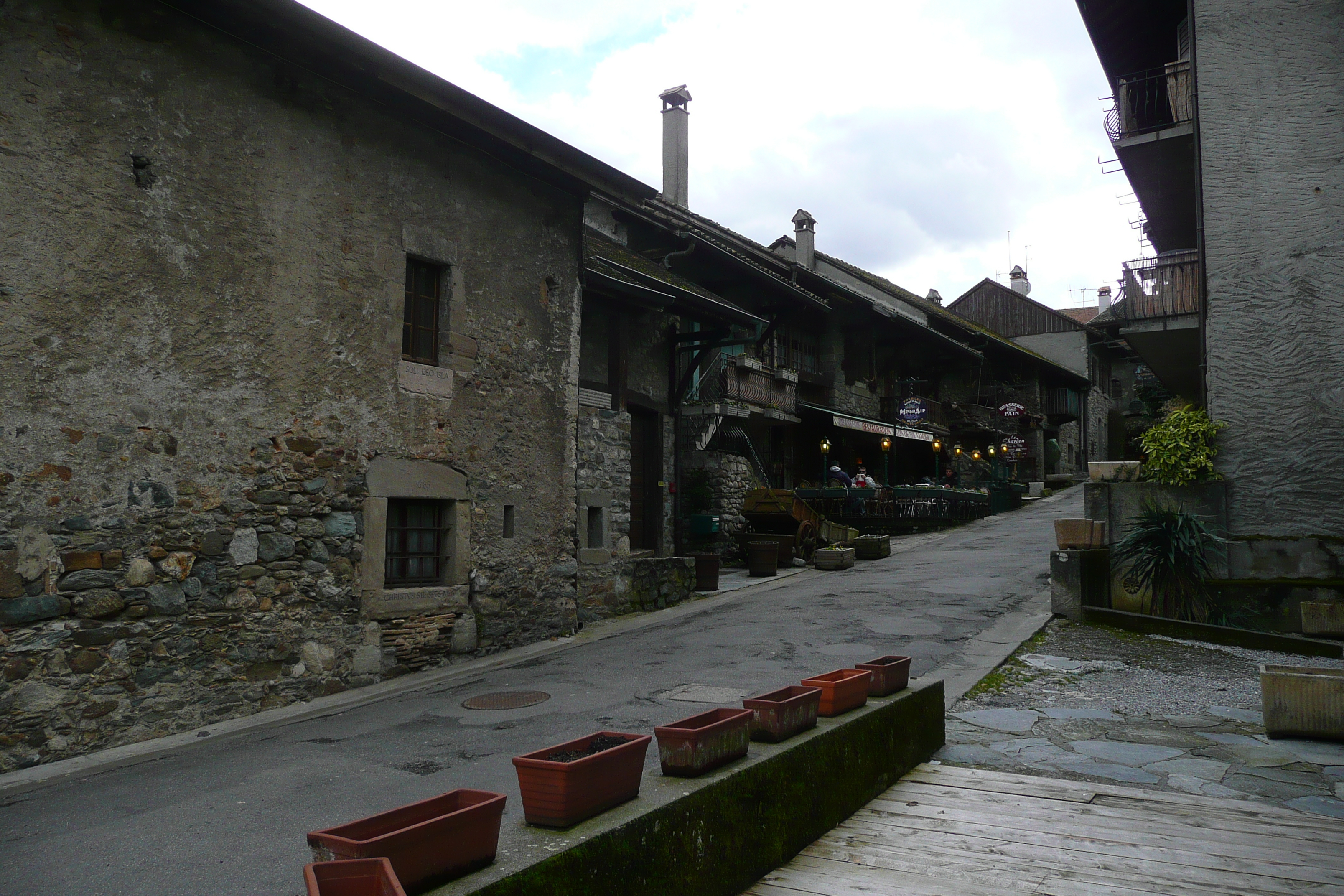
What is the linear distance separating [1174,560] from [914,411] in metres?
16.3

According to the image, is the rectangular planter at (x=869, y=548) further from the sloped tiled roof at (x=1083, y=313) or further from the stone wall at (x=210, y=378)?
the sloped tiled roof at (x=1083, y=313)

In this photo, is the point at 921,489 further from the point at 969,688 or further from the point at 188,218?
the point at 188,218

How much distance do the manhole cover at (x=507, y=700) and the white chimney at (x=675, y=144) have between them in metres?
16.1

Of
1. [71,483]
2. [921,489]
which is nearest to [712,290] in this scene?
[921,489]

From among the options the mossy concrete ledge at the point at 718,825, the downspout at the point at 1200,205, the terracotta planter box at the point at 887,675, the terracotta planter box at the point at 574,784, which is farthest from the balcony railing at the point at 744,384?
the terracotta planter box at the point at 574,784

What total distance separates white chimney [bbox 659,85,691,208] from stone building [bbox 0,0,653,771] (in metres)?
12.1

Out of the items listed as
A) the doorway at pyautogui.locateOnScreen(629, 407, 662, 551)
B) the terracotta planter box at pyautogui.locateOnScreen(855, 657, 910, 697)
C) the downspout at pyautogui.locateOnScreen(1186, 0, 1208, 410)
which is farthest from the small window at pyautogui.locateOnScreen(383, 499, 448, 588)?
the downspout at pyautogui.locateOnScreen(1186, 0, 1208, 410)

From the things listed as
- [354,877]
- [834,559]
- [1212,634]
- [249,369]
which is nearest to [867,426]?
[834,559]

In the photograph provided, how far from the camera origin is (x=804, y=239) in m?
28.5

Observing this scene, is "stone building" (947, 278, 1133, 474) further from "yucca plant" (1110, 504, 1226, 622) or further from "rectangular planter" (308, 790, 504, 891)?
"rectangular planter" (308, 790, 504, 891)

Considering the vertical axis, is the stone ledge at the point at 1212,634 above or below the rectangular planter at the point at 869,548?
below

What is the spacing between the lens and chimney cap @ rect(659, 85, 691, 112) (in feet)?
72.4

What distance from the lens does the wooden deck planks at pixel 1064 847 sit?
137 inches

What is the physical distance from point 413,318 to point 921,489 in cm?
1666
